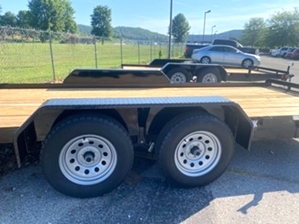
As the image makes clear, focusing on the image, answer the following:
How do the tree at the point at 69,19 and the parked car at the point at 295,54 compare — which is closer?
the parked car at the point at 295,54

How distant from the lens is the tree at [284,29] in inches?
2040

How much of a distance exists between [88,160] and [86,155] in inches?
2.7

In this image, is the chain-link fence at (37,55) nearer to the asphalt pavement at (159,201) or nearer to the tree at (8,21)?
the asphalt pavement at (159,201)

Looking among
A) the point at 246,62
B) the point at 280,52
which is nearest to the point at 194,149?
the point at 246,62

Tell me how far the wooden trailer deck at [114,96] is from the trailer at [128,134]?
0.03m

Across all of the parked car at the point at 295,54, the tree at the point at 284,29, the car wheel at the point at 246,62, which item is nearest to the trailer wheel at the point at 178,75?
the car wheel at the point at 246,62

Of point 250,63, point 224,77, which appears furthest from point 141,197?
point 250,63

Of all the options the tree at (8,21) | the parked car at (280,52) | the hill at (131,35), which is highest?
the tree at (8,21)

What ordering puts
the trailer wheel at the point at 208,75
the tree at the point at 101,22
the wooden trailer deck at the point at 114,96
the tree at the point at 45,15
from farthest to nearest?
the tree at the point at 101,22 → the tree at the point at 45,15 → the trailer wheel at the point at 208,75 → the wooden trailer deck at the point at 114,96

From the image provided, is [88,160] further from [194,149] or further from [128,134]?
[194,149]

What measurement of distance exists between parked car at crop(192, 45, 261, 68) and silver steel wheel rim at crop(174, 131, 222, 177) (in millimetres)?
14769

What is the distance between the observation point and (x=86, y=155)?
8.89ft

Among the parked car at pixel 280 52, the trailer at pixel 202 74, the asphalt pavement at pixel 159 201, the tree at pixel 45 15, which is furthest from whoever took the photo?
the tree at pixel 45 15

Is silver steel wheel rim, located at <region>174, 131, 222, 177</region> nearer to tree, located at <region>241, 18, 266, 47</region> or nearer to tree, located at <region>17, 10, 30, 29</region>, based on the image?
tree, located at <region>241, 18, 266, 47</region>
